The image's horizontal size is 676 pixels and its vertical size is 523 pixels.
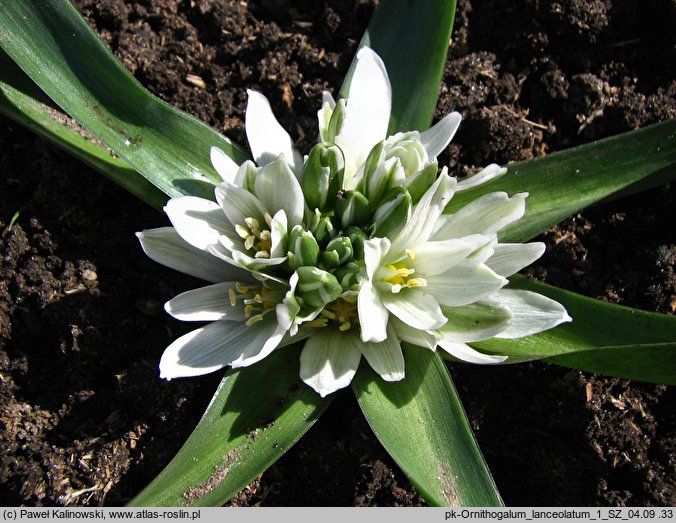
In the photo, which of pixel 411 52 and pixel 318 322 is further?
pixel 411 52

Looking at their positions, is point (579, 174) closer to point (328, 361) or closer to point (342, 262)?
point (342, 262)

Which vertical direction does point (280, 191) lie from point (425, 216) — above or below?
above

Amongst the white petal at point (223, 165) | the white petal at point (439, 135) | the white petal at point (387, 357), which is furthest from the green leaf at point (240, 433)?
the white petal at point (439, 135)

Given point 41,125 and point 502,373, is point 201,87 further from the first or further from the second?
point 502,373

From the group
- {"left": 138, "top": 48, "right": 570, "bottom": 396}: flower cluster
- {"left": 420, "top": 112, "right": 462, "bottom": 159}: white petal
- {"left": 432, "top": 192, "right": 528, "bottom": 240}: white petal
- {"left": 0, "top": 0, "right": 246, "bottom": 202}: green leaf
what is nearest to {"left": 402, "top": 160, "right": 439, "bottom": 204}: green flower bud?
{"left": 138, "top": 48, "right": 570, "bottom": 396}: flower cluster

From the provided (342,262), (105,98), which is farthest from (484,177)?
(105,98)

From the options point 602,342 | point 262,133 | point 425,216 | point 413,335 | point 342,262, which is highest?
point 262,133
